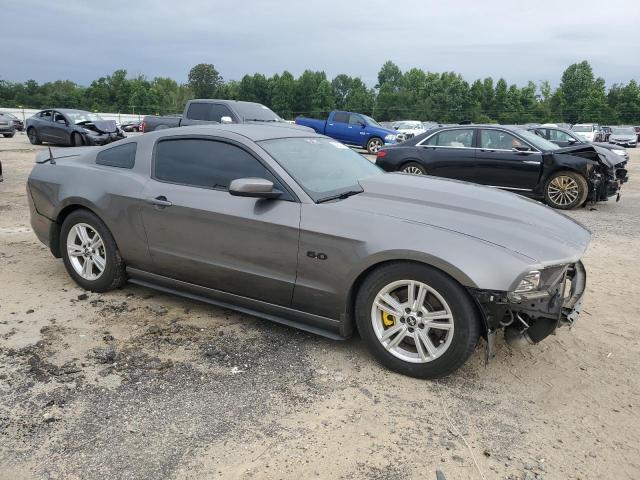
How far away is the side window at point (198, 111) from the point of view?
1304cm

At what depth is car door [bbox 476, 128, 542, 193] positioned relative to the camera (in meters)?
9.57

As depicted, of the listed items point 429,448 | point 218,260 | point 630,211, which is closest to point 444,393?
point 429,448

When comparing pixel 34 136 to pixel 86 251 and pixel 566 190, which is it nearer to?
pixel 86 251

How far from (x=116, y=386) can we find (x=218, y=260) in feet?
3.65

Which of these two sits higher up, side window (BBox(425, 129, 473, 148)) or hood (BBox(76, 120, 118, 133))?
side window (BBox(425, 129, 473, 148))

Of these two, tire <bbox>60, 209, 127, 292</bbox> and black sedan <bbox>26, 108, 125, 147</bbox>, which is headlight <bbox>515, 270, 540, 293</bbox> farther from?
black sedan <bbox>26, 108, 125, 147</bbox>

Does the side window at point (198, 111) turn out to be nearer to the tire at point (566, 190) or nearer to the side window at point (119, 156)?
the tire at point (566, 190)

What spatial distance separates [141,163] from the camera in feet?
14.3

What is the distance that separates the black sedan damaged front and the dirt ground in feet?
48.9

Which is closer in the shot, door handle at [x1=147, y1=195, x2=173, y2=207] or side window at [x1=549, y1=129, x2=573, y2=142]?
door handle at [x1=147, y1=195, x2=173, y2=207]

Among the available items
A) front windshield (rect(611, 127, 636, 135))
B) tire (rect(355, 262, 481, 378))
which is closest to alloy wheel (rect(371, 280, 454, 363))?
tire (rect(355, 262, 481, 378))

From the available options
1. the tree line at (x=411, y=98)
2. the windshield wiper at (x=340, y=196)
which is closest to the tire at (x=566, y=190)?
the windshield wiper at (x=340, y=196)

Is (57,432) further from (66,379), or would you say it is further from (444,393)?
(444,393)

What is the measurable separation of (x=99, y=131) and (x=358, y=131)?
30.8 feet
